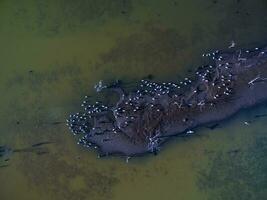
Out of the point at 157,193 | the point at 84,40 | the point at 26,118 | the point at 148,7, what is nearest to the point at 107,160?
the point at 157,193

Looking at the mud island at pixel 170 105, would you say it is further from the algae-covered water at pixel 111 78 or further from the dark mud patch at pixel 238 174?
the dark mud patch at pixel 238 174

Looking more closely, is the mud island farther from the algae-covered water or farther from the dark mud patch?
the dark mud patch

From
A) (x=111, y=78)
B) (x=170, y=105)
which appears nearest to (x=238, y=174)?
(x=170, y=105)

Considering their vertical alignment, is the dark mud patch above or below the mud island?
below

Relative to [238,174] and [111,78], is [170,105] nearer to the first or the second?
[111,78]

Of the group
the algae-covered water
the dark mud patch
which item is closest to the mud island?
the algae-covered water

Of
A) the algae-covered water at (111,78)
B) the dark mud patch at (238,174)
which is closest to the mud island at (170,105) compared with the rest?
the algae-covered water at (111,78)
